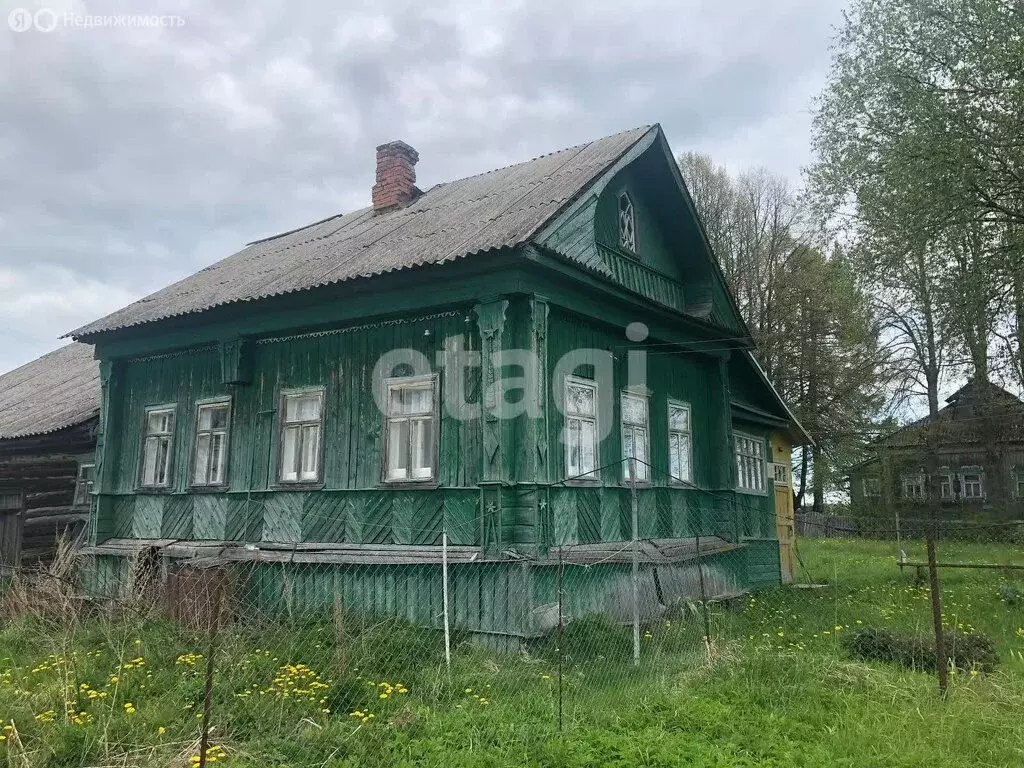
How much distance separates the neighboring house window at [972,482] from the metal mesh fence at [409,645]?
85.6ft

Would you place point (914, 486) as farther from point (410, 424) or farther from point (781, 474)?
point (410, 424)

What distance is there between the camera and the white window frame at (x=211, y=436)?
10680 millimetres

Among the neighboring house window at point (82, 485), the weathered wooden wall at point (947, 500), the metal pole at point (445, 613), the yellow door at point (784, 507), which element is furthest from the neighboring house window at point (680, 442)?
the weathered wooden wall at point (947, 500)

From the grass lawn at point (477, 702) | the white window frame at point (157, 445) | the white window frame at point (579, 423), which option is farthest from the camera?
the white window frame at point (157, 445)

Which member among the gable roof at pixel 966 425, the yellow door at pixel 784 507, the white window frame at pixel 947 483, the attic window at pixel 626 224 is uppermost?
the attic window at pixel 626 224

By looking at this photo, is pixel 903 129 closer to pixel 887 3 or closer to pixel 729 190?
pixel 887 3

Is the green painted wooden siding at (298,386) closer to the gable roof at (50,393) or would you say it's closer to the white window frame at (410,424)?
the white window frame at (410,424)

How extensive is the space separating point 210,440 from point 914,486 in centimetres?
2722

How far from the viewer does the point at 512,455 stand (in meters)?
8.16

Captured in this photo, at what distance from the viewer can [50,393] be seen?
16.9 metres

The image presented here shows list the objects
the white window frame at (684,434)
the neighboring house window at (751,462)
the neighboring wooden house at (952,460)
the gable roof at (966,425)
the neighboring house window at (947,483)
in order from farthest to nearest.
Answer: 1. the neighboring house window at (947,483)
2. the neighboring wooden house at (952,460)
3. the gable roof at (966,425)
4. the neighboring house window at (751,462)
5. the white window frame at (684,434)

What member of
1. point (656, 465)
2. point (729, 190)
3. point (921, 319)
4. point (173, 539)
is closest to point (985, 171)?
point (656, 465)

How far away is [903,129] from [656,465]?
6.94 m

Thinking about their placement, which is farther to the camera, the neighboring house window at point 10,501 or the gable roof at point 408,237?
the neighboring house window at point 10,501
